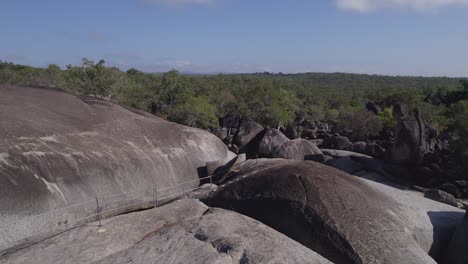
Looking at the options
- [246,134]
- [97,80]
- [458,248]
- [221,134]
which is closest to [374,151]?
[221,134]

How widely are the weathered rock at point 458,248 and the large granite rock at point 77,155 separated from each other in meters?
6.63

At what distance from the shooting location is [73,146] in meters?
9.98

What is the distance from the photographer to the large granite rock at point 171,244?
6.37 meters

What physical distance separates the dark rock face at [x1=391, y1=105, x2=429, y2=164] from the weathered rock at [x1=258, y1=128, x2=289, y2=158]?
46.4ft

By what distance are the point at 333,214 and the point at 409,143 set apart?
26005mm

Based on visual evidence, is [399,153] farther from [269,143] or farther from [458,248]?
[458,248]

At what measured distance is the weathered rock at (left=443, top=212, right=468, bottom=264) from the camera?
31.8 feet

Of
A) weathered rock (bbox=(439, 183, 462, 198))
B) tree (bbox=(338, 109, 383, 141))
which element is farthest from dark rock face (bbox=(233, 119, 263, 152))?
tree (bbox=(338, 109, 383, 141))

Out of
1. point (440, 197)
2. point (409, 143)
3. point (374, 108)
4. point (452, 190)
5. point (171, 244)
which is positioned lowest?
point (452, 190)

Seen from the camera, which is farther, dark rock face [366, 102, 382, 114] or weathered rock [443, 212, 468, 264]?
dark rock face [366, 102, 382, 114]

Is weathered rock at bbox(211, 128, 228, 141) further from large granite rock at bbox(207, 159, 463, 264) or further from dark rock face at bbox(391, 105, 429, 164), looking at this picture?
large granite rock at bbox(207, 159, 463, 264)

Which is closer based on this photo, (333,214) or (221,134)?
(333,214)

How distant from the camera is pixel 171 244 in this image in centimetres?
675

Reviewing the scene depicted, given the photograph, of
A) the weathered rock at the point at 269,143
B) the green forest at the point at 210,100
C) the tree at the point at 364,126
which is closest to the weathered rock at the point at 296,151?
the weathered rock at the point at 269,143
